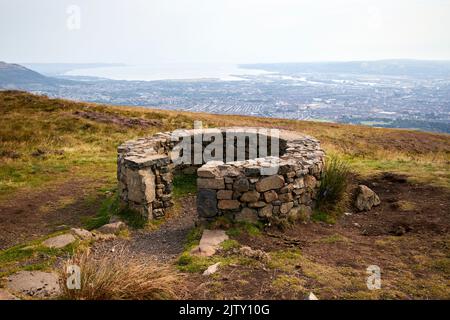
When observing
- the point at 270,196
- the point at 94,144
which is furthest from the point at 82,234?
the point at 94,144

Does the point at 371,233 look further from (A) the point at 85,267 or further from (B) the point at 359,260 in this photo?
(A) the point at 85,267

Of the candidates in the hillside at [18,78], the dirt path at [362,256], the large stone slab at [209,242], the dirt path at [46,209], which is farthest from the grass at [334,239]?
the hillside at [18,78]

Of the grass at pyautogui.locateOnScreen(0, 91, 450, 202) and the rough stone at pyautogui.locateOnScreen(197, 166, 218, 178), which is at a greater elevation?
the rough stone at pyautogui.locateOnScreen(197, 166, 218, 178)

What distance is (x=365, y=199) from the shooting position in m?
11.3

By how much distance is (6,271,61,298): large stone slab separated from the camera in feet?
19.0

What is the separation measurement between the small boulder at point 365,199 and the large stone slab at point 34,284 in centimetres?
832

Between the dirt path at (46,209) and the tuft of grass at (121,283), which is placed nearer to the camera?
the tuft of grass at (121,283)

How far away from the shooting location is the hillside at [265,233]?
6305 mm

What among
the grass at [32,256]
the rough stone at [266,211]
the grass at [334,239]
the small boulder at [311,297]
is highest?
the rough stone at [266,211]

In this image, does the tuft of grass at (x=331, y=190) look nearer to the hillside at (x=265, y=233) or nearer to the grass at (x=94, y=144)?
the hillside at (x=265, y=233)

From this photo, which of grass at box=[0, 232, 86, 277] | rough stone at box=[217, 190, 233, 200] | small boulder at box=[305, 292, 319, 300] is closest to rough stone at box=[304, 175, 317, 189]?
rough stone at box=[217, 190, 233, 200]

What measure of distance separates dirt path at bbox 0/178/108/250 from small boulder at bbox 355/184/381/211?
800cm

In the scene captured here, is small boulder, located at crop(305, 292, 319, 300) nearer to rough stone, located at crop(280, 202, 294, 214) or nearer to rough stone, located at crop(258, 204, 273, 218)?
rough stone, located at crop(258, 204, 273, 218)

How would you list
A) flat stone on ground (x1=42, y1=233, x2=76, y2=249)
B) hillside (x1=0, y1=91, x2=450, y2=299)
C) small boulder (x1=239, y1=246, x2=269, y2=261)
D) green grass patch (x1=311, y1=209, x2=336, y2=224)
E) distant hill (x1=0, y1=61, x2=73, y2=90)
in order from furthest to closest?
1. distant hill (x1=0, y1=61, x2=73, y2=90)
2. green grass patch (x1=311, y1=209, x2=336, y2=224)
3. flat stone on ground (x1=42, y1=233, x2=76, y2=249)
4. small boulder (x1=239, y1=246, x2=269, y2=261)
5. hillside (x1=0, y1=91, x2=450, y2=299)
